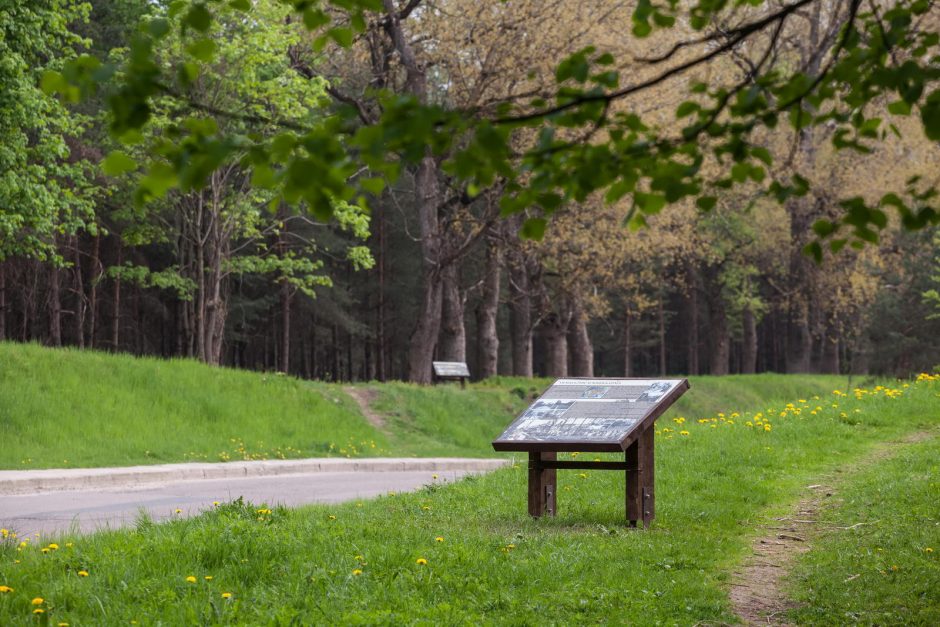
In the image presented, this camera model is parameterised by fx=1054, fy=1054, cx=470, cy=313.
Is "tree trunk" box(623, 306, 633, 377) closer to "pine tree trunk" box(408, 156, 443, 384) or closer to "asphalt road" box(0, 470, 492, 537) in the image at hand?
"pine tree trunk" box(408, 156, 443, 384)

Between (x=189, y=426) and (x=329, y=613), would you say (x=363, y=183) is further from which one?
(x=189, y=426)

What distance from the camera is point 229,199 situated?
27.6m

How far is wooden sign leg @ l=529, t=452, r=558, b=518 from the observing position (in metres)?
9.34

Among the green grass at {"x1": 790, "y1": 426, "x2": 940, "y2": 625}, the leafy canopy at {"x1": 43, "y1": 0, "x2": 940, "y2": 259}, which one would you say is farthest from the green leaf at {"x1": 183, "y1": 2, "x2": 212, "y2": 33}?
the green grass at {"x1": 790, "y1": 426, "x2": 940, "y2": 625}

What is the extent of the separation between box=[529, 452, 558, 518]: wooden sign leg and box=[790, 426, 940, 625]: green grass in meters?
2.33

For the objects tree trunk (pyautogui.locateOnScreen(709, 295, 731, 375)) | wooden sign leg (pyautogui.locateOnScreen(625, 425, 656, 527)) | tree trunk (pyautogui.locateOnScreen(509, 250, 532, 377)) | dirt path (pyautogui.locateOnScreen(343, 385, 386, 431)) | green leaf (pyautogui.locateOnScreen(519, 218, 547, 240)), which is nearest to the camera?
green leaf (pyautogui.locateOnScreen(519, 218, 547, 240))

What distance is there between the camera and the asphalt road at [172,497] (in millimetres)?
10295

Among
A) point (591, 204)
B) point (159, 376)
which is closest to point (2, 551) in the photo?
point (159, 376)

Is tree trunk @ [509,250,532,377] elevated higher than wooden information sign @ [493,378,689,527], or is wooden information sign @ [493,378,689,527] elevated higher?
tree trunk @ [509,250,532,377]

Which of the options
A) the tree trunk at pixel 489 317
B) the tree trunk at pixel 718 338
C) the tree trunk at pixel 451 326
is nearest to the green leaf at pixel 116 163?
the tree trunk at pixel 451 326

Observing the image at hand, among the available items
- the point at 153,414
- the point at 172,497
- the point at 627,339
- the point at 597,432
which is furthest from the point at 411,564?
the point at 627,339

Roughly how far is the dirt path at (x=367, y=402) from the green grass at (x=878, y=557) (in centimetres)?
1262

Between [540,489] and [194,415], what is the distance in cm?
1171

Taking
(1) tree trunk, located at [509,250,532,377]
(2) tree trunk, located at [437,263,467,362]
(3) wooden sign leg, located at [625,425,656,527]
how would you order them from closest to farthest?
(3) wooden sign leg, located at [625,425,656,527] < (2) tree trunk, located at [437,263,467,362] < (1) tree trunk, located at [509,250,532,377]
